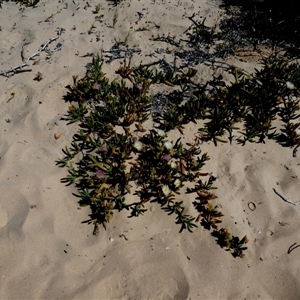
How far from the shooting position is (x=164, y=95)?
5008mm

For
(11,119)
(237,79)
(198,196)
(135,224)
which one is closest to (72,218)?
(135,224)

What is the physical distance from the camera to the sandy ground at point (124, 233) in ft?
11.3

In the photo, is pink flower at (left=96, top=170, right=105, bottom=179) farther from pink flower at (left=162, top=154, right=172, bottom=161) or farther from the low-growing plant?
pink flower at (left=162, top=154, right=172, bottom=161)

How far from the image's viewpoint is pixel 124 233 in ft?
12.4

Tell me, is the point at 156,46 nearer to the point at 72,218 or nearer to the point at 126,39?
the point at 126,39

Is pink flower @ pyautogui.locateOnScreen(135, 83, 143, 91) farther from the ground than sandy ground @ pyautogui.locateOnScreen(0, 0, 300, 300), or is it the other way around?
pink flower @ pyautogui.locateOnScreen(135, 83, 143, 91)

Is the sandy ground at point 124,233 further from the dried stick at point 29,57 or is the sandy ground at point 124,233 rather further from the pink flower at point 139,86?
the pink flower at point 139,86

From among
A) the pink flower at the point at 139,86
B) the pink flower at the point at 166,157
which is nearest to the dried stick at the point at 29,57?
the pink flower at the point at 139,86

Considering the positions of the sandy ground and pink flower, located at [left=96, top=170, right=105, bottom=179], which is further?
pink flower, located at [left=96, top=170, right=105, bottom=179]

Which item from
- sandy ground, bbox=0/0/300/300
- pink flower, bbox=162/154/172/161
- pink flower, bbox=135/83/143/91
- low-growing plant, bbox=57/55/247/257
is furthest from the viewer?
pink flower, bbox=135/83/143/91

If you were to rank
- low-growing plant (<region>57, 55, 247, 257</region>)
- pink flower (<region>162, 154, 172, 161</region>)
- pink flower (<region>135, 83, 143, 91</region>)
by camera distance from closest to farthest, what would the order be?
low-growing plant (<region>57, 55, 247, 257</region>)
pink flower (<region>162, 154, 172, 161</region>)
pink flower (<region>135, 83, 143, 91</region>)

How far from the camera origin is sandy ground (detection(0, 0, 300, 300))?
345 centimetres

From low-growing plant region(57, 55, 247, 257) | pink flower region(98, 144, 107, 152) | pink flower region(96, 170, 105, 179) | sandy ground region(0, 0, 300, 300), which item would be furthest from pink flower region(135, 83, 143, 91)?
pink flower region(96, 170, 105, 179)

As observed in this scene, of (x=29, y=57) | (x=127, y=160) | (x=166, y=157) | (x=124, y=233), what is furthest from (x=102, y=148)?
(x=29, y=57)
